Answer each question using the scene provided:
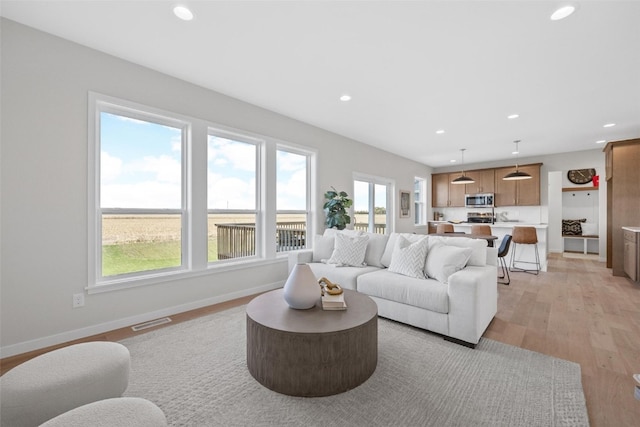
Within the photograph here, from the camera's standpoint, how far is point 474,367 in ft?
6.86

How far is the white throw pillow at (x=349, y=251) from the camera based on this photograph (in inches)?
142

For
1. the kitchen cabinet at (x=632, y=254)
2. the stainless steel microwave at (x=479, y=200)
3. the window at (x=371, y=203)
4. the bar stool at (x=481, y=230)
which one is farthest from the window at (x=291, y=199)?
the stainless steel microwave at (x=479, y=200)

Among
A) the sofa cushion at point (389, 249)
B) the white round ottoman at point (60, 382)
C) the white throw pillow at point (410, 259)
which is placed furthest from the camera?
the sofa cushion at point (389, 249)

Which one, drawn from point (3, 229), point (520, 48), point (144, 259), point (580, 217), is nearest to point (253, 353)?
point (144, 259)

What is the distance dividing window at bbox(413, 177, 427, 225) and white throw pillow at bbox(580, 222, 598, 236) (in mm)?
4190

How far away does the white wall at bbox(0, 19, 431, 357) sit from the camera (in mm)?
2258

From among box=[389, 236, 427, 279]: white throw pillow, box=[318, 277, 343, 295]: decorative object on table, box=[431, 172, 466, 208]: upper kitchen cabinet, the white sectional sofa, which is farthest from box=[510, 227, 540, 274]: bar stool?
box=[318, 277, 343, 295]: decorative object on table

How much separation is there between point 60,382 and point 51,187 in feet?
6.39

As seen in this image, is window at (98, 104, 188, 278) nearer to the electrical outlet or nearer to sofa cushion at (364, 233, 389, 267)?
the electrical outlet

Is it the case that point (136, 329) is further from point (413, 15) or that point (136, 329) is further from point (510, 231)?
point (510, 231)

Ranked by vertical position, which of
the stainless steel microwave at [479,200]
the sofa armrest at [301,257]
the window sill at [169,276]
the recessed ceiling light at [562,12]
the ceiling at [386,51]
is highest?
the ceiling at [386,51]

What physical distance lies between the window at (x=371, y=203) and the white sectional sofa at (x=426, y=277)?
7.61 feet

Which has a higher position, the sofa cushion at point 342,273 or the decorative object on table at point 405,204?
the decorative object on table at point 405,204

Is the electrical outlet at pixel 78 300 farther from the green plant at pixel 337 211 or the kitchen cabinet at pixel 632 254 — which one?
the kitchen cabinet at pixel 632 254
